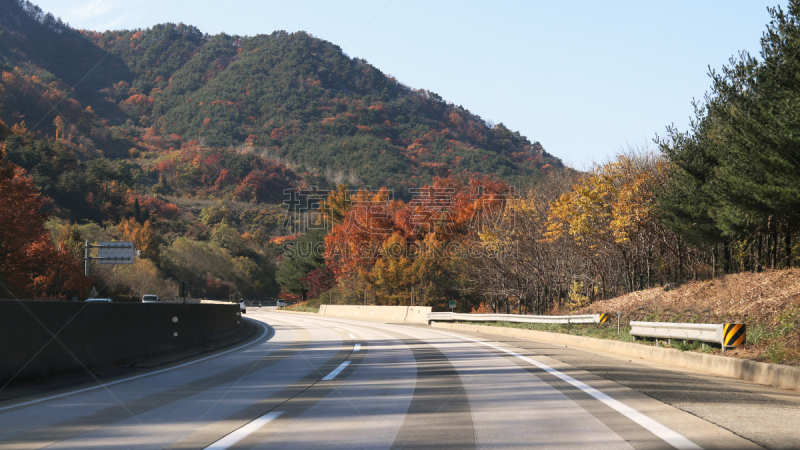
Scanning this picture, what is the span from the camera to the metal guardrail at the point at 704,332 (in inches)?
530

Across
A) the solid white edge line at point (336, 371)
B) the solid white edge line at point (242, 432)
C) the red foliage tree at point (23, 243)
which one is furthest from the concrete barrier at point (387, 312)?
the solid white edge line at point (242, 432)

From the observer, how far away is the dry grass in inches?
529

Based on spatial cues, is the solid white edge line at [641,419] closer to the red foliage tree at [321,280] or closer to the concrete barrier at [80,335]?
the concrete barrier at [80,335]

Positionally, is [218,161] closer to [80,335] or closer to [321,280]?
[321,280]

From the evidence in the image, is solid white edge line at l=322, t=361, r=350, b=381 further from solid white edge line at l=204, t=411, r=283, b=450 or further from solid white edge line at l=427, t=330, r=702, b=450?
solid white edge line at l=427, t=330, r=702, b=450

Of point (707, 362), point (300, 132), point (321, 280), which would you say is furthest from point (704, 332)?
point (300, 132)

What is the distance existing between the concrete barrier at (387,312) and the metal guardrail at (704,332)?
96.0ft

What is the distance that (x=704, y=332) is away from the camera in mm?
14188

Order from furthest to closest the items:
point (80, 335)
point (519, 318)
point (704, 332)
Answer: point (519, 318) → point (704, 332) → point (80, 335)

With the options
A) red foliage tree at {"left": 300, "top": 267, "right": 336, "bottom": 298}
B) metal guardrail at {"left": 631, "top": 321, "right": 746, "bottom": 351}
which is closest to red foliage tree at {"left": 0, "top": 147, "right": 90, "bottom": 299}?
metal guardrail at {"left": 631, "top": 321, "right": 746, "bottom": 351}

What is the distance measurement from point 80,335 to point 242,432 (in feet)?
22.7

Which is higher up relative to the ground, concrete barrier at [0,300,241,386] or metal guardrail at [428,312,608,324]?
metal guardrail at [428,312,608,324]

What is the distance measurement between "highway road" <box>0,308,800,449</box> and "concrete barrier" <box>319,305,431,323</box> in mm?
32997

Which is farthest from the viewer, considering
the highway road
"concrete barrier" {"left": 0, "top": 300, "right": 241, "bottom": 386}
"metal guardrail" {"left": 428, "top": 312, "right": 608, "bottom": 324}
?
"metal guardrail" {"left": 428, "top": 312, "right": 608, "bottom": 324}
